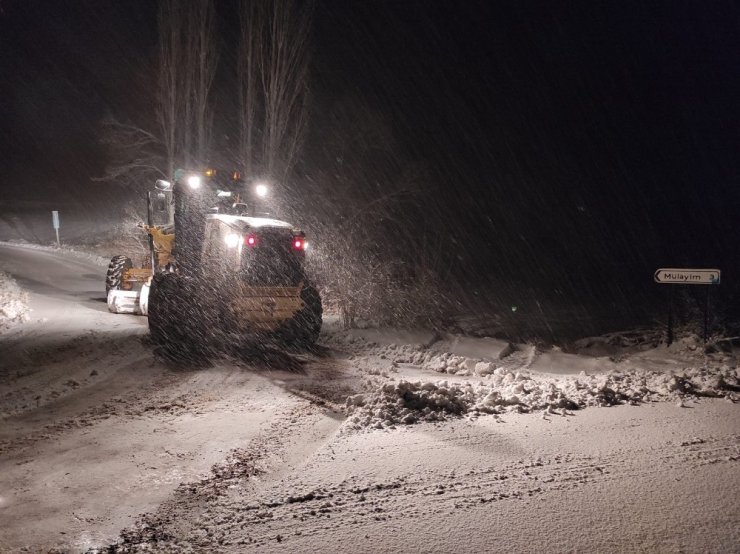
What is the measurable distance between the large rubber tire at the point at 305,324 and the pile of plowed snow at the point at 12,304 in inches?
232

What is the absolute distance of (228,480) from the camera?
4934 millimetres

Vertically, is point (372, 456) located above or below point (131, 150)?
below

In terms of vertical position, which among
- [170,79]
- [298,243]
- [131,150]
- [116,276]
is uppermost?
[170,79]

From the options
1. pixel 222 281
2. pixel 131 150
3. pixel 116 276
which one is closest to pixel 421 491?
pixel 222 281

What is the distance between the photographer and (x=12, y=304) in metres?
13.3

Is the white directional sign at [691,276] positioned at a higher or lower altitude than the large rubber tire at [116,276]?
higher

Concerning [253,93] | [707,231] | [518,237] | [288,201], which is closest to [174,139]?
[253,93]

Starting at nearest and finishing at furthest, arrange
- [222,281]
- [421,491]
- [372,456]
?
[421,491], [372,456], [222,281]

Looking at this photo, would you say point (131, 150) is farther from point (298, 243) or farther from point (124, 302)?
point (298, 243)

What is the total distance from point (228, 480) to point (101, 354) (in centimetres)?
603

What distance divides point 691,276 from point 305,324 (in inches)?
264

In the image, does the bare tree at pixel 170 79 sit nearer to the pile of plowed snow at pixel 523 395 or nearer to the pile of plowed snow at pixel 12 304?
the pile of plowed snow at pixel 12 304

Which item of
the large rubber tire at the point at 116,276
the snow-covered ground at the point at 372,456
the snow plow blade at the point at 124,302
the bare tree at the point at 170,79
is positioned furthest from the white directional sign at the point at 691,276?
the bare tree at the point at 170,79

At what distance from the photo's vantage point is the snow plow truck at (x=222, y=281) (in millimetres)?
10219
